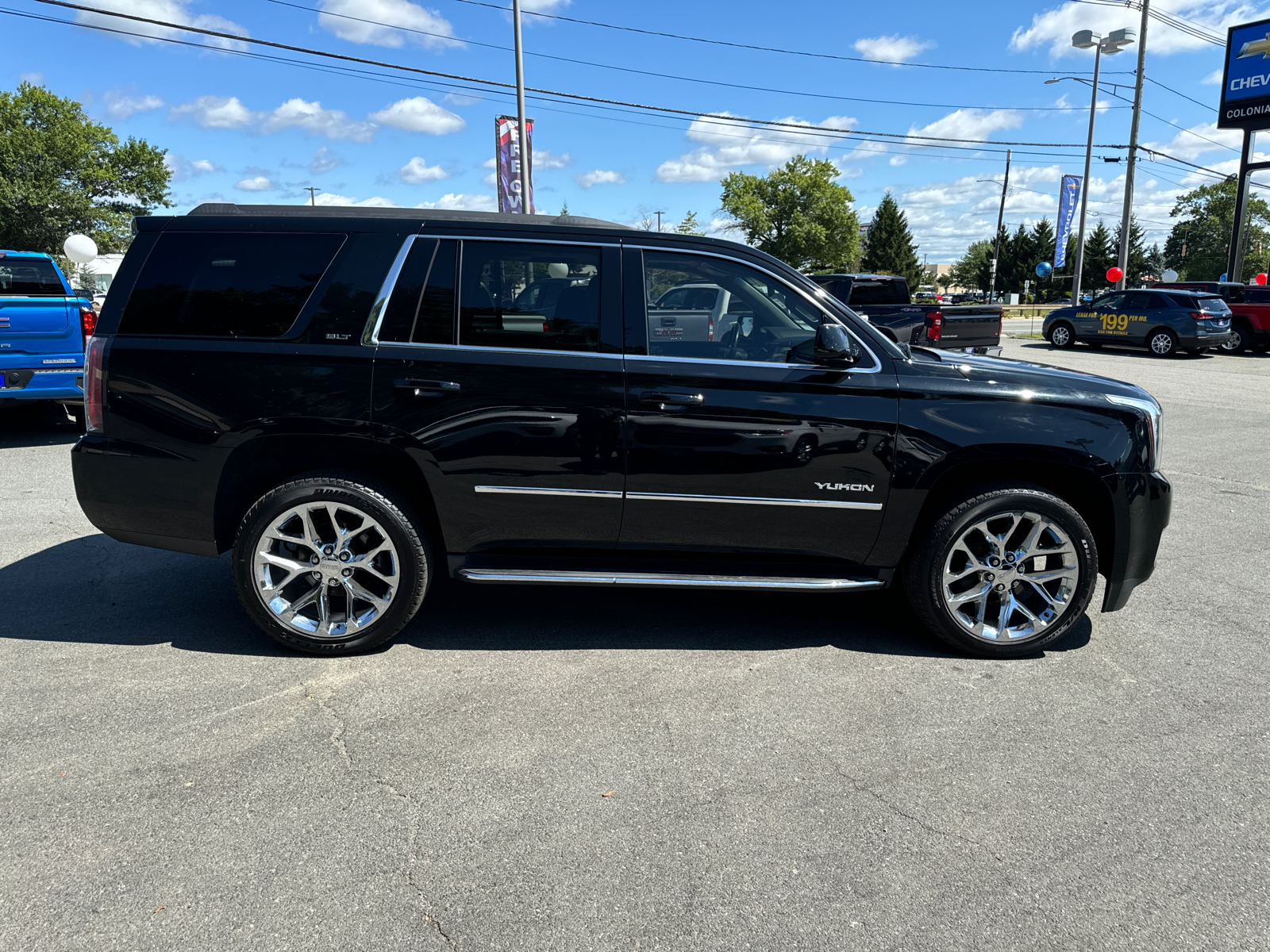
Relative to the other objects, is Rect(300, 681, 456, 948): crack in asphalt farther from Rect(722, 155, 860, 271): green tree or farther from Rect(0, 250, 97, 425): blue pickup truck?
Rect(722, 155, 860, 271): green tree

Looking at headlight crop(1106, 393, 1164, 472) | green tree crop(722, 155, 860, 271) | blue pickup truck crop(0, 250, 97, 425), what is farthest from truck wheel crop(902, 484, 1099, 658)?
green tree crop(722, 155, 860, 271)

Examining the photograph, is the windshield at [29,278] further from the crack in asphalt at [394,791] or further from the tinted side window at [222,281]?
the crack in asphalt at [394,791]

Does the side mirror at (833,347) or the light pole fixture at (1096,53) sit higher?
the light pole fixture at (1096,53)

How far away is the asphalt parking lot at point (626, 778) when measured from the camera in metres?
2.41

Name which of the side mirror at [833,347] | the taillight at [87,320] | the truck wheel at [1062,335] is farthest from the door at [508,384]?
the truck wheel at [1062,335]

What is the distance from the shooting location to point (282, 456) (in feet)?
13.5

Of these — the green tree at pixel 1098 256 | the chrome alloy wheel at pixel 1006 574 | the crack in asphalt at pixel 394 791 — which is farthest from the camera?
the green tree at pixel 1098 256

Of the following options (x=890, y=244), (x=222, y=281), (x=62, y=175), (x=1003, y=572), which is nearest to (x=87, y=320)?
(x=222, y=281)

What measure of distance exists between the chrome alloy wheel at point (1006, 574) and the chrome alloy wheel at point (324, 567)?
256cm

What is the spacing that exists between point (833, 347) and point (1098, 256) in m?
105

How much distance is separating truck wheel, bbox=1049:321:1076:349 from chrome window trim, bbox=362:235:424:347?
24.7m

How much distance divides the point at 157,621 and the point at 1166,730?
4.51 metres

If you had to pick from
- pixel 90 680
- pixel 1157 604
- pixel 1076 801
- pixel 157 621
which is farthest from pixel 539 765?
pixel 1157 604

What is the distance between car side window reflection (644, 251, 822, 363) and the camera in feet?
13.2
